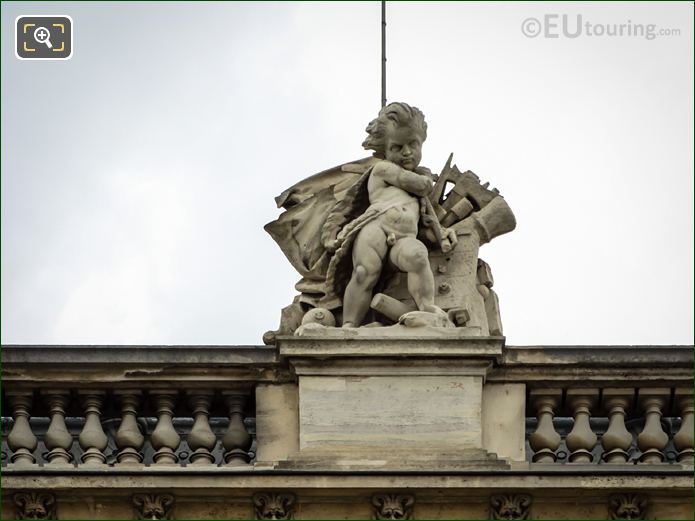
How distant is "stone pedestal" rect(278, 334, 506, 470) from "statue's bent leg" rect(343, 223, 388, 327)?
1.22ft

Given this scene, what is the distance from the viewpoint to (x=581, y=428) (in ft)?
83.1

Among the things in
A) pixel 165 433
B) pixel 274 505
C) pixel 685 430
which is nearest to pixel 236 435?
pixel 165 433

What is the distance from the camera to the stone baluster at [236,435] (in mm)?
25250

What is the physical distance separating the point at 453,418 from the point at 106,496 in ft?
9.51

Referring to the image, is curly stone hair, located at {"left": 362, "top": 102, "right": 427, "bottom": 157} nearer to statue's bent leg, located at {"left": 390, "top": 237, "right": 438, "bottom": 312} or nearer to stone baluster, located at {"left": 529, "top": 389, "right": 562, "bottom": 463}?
statue's bent leg, located at {"left": 390, "top": 237, "right": 438, "bottom": 312}

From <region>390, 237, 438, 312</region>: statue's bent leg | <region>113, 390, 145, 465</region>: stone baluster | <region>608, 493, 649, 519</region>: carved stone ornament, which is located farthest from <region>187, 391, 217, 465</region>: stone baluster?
<region>608, 493, 649, 519</region>: carved stone ornament

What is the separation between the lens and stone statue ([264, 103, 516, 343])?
2581 cm

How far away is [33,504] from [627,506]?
468 centimetres

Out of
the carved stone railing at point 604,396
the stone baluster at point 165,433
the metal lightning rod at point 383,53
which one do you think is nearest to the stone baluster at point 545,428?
the carved stone railing at point 604,396

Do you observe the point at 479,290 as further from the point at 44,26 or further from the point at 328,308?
the point at 44,26

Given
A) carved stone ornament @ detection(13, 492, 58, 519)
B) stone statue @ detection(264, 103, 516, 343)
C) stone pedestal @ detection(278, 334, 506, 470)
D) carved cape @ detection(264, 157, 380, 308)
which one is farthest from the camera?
carved cape @ detection(264, 157, 380, 308)

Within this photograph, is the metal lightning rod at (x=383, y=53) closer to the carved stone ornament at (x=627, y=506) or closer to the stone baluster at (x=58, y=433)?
the stone baluster at (x=58, y=433)

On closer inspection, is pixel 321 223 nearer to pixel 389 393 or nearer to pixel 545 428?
pixel 389 393

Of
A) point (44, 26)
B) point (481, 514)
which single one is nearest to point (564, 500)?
point (481, 514)
